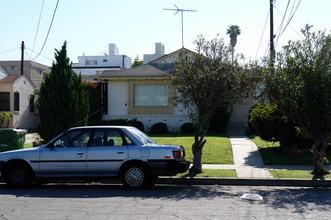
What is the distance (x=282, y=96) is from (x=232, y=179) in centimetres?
272

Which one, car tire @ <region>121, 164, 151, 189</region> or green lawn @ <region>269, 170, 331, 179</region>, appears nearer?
car tire @ <region>121, 164, 151, 189</region>

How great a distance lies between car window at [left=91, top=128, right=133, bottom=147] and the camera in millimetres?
9281

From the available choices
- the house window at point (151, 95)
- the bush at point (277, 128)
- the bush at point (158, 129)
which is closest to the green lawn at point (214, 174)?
the bush at point (277, 128)

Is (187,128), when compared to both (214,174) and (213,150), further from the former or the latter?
(214,174)

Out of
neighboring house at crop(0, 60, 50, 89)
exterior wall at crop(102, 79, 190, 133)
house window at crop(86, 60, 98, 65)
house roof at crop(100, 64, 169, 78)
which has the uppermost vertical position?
house window at crop(86, 60, 98, 65)

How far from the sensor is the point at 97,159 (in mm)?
9102

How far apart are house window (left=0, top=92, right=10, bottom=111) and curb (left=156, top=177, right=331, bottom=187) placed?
2012 centimetres

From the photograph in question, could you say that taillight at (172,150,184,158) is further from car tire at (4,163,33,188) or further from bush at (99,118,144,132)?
bush at (99,118,144,132)

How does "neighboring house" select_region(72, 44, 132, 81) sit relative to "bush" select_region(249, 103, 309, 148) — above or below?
above

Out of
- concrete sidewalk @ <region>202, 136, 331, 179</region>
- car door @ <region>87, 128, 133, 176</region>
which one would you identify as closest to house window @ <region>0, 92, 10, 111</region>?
concrete sidewalk @ <region>202, 136, 331, 179</region>

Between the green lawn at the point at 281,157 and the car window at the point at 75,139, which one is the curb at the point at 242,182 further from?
the green lawn at the point at 281,157

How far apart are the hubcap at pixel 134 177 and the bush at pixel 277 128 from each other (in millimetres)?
6498

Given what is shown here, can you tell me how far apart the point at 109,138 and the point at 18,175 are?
2.42 m

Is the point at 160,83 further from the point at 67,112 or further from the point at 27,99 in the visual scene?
the point at 27,99
